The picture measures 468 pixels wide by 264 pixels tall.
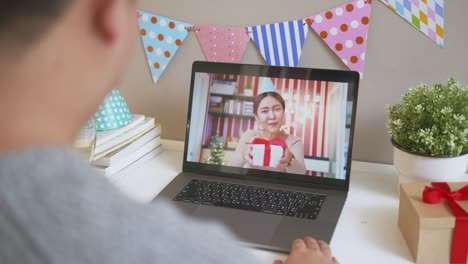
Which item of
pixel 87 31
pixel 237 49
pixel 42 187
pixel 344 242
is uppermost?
pixel 237 49

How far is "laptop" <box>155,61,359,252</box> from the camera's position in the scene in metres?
1.24

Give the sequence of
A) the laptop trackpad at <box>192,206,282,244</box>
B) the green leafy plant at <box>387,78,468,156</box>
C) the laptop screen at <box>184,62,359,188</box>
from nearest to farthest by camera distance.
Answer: the laptop trackpad at <box>192,206,282,244</box> < the green leafy plant at <box>387,78,468,156</box> < the laptop screen at <box>184,62,359,188</box>

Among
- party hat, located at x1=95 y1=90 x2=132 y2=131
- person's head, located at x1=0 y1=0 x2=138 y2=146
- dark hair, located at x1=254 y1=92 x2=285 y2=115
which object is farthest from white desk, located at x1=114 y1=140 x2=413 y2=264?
person's head, located at x1=0 y1=0 x2=138 y2=146

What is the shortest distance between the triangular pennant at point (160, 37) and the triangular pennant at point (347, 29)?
32cm

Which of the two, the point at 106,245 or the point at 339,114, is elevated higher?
the point at 339,114

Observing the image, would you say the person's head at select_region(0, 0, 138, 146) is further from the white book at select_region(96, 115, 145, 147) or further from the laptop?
the white book at select_region(96, 115, 145, 147)

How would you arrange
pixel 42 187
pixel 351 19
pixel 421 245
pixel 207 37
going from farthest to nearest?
pixel 207 37 → pixel 351 19 → pixel 421 245 → pixel 42 187

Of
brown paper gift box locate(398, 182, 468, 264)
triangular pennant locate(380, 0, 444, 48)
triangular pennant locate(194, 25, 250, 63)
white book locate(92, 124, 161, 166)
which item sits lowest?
brown paper gift box locate(398, 182, 468, 264)

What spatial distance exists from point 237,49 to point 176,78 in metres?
0.18

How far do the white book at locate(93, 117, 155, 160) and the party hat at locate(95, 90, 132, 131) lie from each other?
0.09ft

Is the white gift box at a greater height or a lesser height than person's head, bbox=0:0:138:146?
lesser

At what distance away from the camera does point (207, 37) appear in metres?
1.47

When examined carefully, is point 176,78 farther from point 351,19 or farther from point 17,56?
point 17,56

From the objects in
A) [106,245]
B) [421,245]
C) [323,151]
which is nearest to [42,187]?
[106,245]
